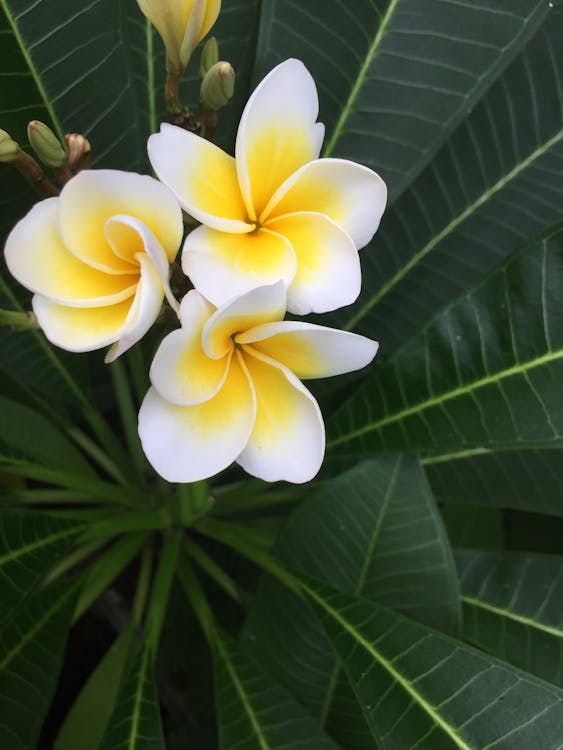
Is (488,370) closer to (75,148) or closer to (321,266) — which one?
(321,266)


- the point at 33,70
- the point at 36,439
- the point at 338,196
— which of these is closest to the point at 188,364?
the point at 338,196

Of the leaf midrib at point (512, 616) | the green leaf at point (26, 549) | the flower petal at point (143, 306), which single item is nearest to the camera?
the flower petal at point (143, 306)

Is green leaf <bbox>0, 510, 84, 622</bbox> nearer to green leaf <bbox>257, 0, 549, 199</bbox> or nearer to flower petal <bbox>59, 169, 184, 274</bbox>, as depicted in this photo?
flower petal <bbox>59, 169, 184, 274</bbox>

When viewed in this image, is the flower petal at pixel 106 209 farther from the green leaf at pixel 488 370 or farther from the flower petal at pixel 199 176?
the green leaf at pixel 488 370

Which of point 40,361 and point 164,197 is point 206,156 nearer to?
point 164,197

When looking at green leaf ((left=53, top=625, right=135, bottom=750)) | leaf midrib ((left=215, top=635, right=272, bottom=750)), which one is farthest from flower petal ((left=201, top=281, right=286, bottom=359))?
green leaf ((left=53, top=625, right=135, bottom=750))

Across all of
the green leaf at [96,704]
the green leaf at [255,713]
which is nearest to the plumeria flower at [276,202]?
the green leaf at [255,713]

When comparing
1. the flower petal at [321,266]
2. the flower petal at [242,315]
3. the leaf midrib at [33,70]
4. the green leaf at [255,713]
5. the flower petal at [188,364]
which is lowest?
the green leaf at [255,713]
